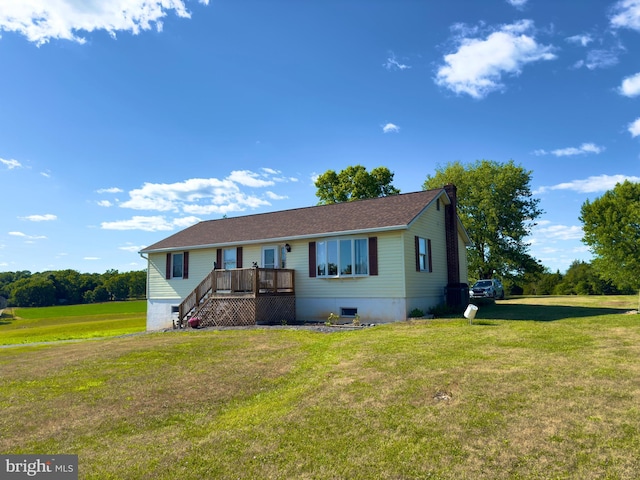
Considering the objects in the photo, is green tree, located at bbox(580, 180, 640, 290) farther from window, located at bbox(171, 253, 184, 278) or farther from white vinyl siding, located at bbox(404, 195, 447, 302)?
window, located at bbox(171, 253, 184, 278)

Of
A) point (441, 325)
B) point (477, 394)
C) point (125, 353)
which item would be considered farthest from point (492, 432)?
point (125, 353)

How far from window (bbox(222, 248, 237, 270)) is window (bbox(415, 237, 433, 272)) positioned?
30.9ft

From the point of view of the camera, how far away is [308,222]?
21.2 meters

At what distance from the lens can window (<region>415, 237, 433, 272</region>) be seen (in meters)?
18.4

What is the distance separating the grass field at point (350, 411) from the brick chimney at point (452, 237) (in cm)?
1056

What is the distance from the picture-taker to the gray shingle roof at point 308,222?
59.9 feet

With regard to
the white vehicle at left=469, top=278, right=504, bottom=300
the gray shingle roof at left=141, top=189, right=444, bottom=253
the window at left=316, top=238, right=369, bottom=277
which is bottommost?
the white vehicle at left=469, top=278, right=504, bottom=300

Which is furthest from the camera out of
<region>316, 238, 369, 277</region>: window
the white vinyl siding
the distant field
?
the distant field

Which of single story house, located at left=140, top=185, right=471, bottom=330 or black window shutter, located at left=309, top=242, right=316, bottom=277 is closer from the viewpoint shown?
single story house, located at left=140, top=185, right=471, bottom=330

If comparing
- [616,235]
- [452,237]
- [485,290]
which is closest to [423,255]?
[452,237]

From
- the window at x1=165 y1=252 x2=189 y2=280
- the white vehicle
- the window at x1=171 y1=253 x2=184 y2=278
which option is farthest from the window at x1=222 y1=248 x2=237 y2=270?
the white vehicle

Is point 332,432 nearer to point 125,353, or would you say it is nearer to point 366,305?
point 125,353

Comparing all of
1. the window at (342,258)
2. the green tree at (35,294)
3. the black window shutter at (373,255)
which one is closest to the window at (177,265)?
Result: the window at (342,258)

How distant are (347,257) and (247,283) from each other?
14.7 ft
